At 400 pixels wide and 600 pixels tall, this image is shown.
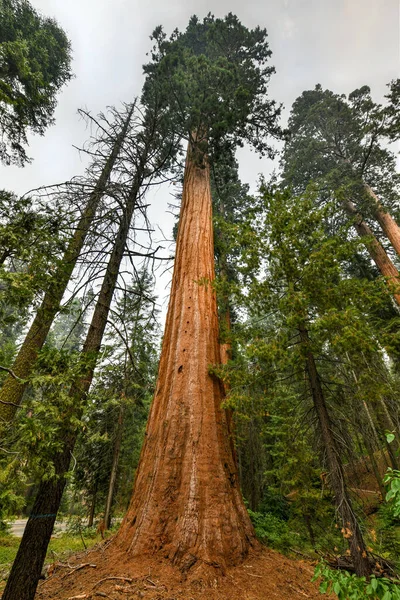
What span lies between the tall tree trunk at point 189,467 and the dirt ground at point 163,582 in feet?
0.37

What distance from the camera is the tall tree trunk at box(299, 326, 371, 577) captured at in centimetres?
273

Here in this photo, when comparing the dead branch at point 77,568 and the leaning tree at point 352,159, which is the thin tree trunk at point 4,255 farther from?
the leaning tree at point 352,159

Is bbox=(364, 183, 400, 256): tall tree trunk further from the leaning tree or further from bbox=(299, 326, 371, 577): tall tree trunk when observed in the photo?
bbox=(299, 326, 371, 577): tall tree trunk

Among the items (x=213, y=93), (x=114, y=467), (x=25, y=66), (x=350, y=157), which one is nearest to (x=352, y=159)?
(x=350, y=157)

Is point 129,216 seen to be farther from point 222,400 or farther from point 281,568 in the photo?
point 281,568

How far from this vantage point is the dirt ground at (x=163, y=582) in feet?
6.88

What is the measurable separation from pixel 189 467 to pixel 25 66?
31.7 feet

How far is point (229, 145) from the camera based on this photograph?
23.1 feet

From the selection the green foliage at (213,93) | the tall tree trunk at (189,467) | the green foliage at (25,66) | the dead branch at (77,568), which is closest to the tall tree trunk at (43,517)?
the dead branch at (77,568)

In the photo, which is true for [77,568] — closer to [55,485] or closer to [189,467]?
[55,485]

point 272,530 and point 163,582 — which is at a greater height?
point 163,582

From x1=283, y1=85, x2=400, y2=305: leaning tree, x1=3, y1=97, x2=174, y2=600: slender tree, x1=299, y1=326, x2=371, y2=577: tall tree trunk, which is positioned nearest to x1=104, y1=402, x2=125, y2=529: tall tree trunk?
x1=3, y1=97, x2=174, y2=600: slender tree

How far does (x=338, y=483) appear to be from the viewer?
305 cm

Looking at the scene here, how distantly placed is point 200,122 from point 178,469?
7097 millimetres
